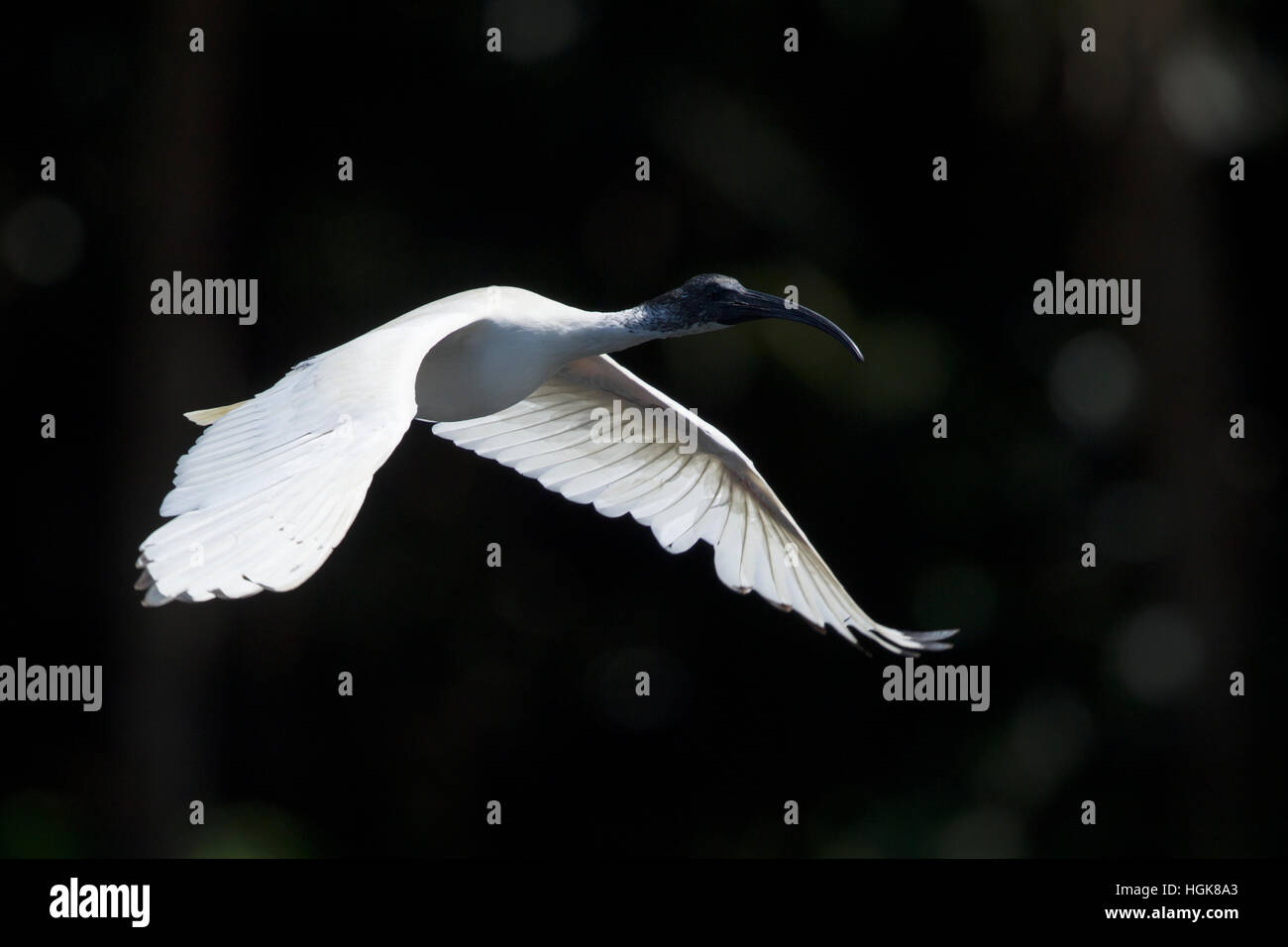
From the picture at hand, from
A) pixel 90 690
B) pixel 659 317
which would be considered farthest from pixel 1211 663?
pixel 90 690

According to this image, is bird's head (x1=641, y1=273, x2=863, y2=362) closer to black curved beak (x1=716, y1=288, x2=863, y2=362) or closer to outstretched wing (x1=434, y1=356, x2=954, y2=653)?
black curved beak (x1=716, y1=288, x2=863, y2=362)

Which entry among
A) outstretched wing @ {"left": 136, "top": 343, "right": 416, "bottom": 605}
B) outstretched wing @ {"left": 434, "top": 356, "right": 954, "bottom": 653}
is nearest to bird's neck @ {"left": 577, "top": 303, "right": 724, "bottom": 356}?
outstretched wing @ {"left": 434, "top": 356, "right": 954, "bottom": 653}

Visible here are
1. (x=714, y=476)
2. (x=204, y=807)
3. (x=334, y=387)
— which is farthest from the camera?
(x=204, y=807)

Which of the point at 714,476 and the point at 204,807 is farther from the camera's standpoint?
the point at 204,807

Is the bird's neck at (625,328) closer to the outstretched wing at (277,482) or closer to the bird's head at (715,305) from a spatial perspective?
the bird's head at (715,305)

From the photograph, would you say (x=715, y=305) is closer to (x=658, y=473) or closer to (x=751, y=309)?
(x=751, y=309)

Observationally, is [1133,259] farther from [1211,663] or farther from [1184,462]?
[1211,663]
